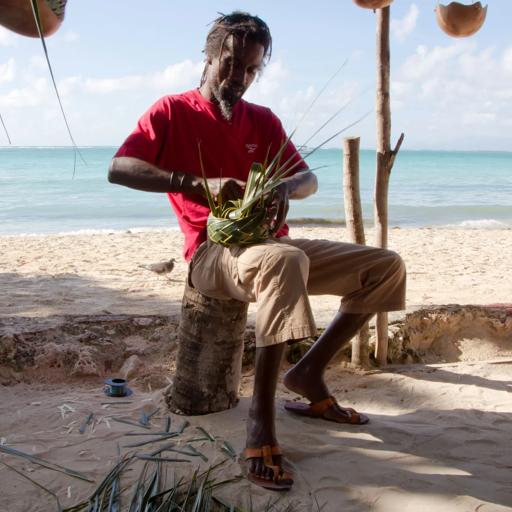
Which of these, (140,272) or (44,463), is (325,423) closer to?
(44,463)

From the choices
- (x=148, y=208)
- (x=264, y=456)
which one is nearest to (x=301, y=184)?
(x=264, y=456)

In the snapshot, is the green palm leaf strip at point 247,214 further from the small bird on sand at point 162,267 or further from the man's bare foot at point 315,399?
the small bird on sand at point 162,267

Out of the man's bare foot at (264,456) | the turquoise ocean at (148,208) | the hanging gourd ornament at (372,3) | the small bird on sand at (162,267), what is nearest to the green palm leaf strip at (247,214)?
the man's bare foot at (264,456)

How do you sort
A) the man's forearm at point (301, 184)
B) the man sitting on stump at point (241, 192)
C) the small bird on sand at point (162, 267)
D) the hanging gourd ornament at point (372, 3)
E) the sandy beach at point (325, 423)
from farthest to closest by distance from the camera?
1. the small bird on sand at point (162, 267)
2. the hanging gourd ornament at point (372, 3)
3. the man's forearm at point (301, 184)
4. the man sitting on stump at point (241, 192)
5. the sandy beach at point (325, 423)

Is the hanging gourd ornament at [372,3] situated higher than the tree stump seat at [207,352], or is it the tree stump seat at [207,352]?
the hanging gourd ornament at [372,3]

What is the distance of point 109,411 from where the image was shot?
286 cm

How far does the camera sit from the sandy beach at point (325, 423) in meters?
2.16

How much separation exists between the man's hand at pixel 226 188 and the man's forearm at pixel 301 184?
0.67 feet

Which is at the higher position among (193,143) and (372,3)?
(372,3)

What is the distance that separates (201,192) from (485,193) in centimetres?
2237

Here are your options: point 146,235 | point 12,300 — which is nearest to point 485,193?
point 146,235

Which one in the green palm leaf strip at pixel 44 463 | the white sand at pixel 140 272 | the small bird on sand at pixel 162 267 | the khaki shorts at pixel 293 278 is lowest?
the green palm leaf strip at pixel 44 463

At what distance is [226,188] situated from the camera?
2529mm

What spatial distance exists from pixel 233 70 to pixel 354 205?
1.16 m
